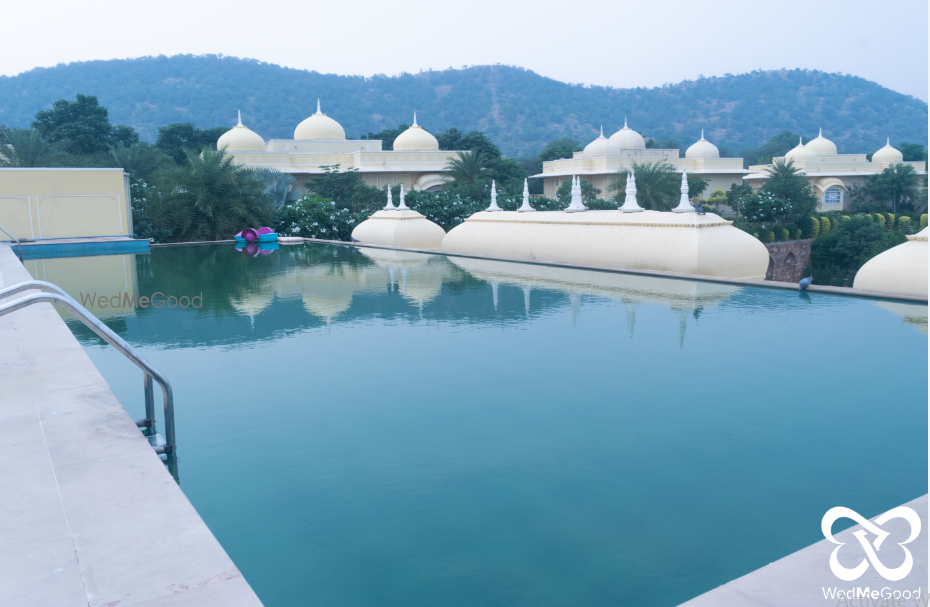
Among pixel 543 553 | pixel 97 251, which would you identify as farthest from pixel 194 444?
pixel 97 251

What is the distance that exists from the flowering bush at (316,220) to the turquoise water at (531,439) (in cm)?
1376

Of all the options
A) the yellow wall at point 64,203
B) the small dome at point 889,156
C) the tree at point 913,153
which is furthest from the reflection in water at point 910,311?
the tree at point 913,153

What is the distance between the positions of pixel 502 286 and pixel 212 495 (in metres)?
7.63

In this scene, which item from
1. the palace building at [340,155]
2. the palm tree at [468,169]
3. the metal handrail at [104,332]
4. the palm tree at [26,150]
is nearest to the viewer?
the metal handrail at [104,332]

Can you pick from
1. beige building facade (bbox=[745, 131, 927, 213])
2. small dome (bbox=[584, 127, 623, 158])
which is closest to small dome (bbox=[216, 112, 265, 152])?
small dome (bbox=[584, 127, 623, 158])

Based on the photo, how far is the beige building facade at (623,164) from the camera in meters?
38.8

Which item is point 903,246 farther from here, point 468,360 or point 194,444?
point 194,444

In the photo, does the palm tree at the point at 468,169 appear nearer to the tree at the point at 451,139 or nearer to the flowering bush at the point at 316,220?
the flowering bush at the point at 316,220

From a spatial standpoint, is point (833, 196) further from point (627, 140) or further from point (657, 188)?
point (657, 188)

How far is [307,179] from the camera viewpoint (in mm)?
36344

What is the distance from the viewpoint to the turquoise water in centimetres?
310

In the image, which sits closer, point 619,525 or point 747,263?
point 619,525

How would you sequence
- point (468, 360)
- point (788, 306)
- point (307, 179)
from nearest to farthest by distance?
point (468, 360) < point (788, 306) < point (307, 179)

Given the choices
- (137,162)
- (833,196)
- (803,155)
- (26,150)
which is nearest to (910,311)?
(137,162)
